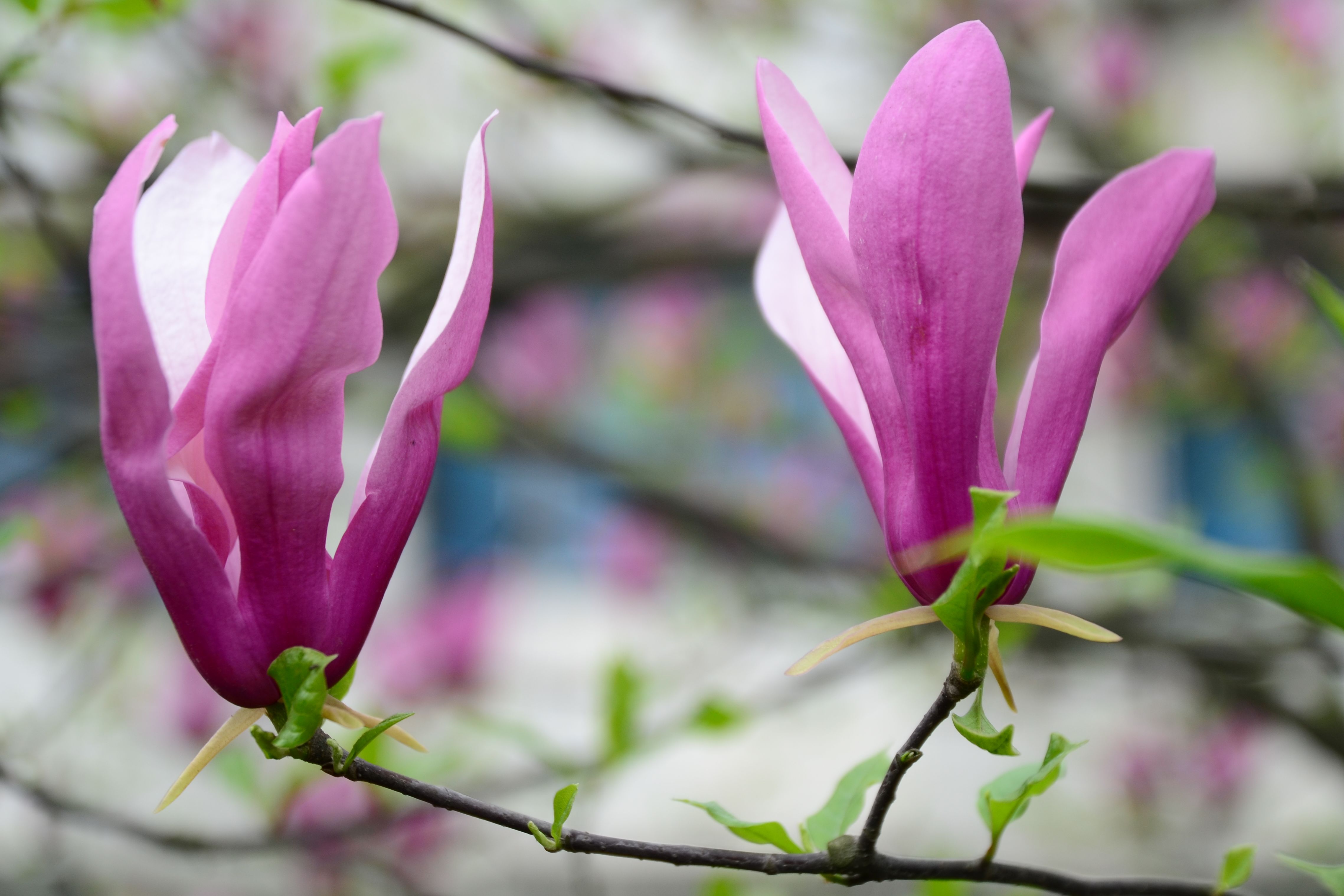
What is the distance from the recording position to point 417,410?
30 centimetres

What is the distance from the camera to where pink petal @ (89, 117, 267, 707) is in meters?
0.26

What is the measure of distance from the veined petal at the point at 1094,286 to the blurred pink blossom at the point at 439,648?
62.8 inches

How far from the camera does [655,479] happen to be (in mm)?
1784

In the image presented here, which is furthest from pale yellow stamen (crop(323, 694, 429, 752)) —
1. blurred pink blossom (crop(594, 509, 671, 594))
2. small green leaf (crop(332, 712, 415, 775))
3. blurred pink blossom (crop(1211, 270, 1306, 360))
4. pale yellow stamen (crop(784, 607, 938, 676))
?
blurred pink blossom (crop(594, 509, 671, 594))

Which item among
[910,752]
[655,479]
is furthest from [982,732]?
[655,479]

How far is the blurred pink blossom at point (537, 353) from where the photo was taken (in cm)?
266

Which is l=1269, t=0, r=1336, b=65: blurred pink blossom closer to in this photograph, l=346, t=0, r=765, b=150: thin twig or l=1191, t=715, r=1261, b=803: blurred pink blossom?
l=1191, t=715, r=1261, b=803: blurred pink blossom

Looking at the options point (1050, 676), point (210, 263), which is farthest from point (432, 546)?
point (210, 263)

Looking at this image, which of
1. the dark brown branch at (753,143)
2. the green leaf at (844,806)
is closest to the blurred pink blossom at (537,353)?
the dark brown branch at (753,143)

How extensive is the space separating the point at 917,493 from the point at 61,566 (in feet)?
5.29

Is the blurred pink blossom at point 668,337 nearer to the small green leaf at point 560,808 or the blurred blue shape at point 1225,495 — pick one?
the blurred blue shape at point 1225,495

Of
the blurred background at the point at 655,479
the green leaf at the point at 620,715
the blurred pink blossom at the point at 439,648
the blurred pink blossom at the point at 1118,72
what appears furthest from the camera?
the blurred pink blossom at the point at 1118,72

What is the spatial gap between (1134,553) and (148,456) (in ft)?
0.78

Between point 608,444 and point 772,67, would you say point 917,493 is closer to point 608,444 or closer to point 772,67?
point 772,67
